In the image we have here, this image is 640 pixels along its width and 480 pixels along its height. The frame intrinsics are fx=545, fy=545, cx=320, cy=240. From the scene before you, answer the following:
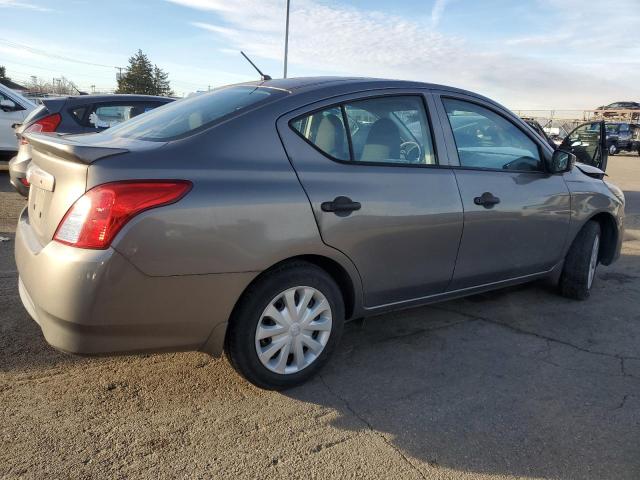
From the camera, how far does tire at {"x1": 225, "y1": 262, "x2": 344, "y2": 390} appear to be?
269 centimetres

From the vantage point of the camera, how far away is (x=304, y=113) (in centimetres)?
289

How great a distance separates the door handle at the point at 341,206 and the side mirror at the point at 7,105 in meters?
8.99

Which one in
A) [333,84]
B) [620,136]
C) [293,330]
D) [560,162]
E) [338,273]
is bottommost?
[293,330]

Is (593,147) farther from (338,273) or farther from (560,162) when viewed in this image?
(338,273)

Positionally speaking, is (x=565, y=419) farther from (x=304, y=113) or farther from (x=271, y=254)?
(x=304, y=113)

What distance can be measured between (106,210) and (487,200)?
7.82 feet

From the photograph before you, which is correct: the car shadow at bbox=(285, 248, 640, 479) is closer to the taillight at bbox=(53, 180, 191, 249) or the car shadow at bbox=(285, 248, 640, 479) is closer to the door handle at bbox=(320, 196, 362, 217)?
the door handle at bbox=(320, 196, 362, 217)

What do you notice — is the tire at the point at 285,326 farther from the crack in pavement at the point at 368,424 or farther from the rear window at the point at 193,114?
the rear window at the point at 193,114

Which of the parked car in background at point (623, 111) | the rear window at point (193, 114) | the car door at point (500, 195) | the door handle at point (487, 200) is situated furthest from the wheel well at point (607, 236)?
the parked car in background at point (623, 111)

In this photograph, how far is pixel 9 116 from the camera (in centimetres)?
955

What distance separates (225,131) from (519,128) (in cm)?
240

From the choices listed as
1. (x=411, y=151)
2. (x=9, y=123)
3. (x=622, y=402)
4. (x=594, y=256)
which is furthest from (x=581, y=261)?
(x=9, y=123)

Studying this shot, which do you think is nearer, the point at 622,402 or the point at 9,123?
the point at 622,402

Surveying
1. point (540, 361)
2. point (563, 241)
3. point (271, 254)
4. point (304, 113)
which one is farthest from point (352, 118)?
point (563, 241)
